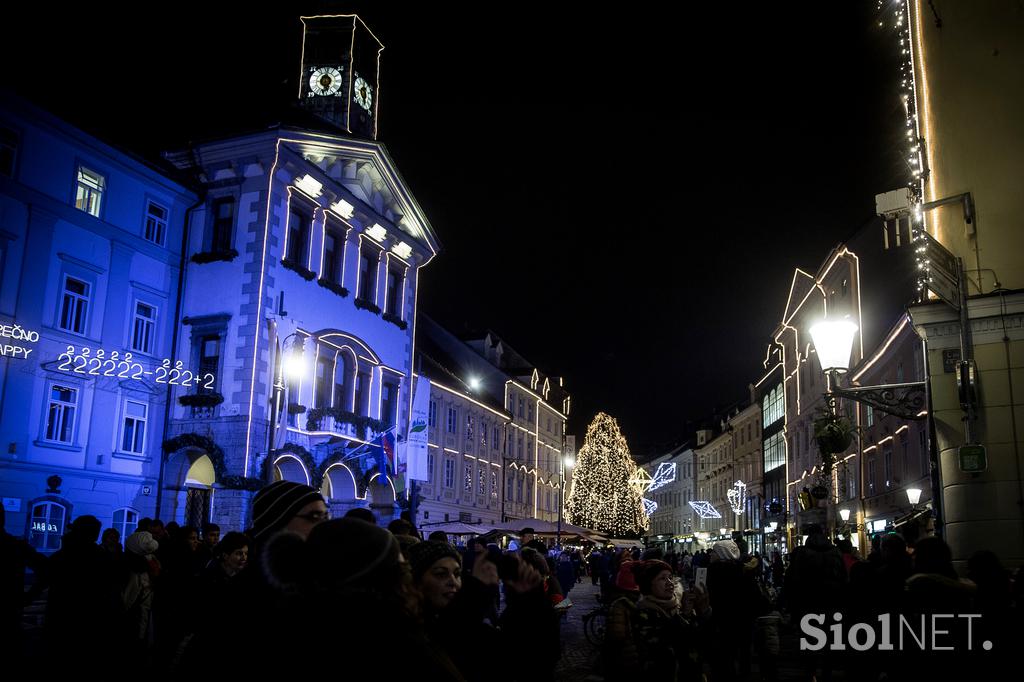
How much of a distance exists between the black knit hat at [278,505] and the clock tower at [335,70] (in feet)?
104

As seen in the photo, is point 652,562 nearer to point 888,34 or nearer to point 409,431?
point 888,34

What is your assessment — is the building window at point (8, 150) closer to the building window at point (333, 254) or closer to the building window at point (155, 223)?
the building window at point (155, 223)

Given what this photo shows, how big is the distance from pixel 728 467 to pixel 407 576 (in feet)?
267

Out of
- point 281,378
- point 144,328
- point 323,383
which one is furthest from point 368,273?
point 144,328

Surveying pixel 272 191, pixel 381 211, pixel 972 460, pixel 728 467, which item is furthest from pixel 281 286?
pixel 728 467

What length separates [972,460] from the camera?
11406 mm

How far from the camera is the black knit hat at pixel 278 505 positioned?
4223 millimetres

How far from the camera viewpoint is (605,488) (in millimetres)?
73250

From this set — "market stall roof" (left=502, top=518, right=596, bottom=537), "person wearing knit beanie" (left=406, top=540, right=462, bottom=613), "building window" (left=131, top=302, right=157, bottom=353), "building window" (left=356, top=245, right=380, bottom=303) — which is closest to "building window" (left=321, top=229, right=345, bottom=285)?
"building window" (left=356, top=245, right=380, bottom=303)

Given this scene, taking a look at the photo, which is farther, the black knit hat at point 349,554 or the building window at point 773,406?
the building window at point 773,406

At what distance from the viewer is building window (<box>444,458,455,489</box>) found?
50.6 metres

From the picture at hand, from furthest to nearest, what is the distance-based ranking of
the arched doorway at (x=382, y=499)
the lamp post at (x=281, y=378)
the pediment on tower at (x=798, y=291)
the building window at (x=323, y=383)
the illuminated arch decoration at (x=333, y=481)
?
the pediment on tower at (x=798, y=291) → the arched doorway at (x=382, y=499) → the illuminated arch decoration at (x=333, y=481) → the building window at (x=323, y=383) → the lamp post at (x=281, y=378)

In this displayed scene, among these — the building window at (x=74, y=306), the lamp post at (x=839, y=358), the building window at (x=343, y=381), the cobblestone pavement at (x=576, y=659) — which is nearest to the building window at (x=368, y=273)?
the building window at (x=343, y=381)

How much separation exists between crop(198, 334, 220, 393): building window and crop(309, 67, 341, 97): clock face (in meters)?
12.3
